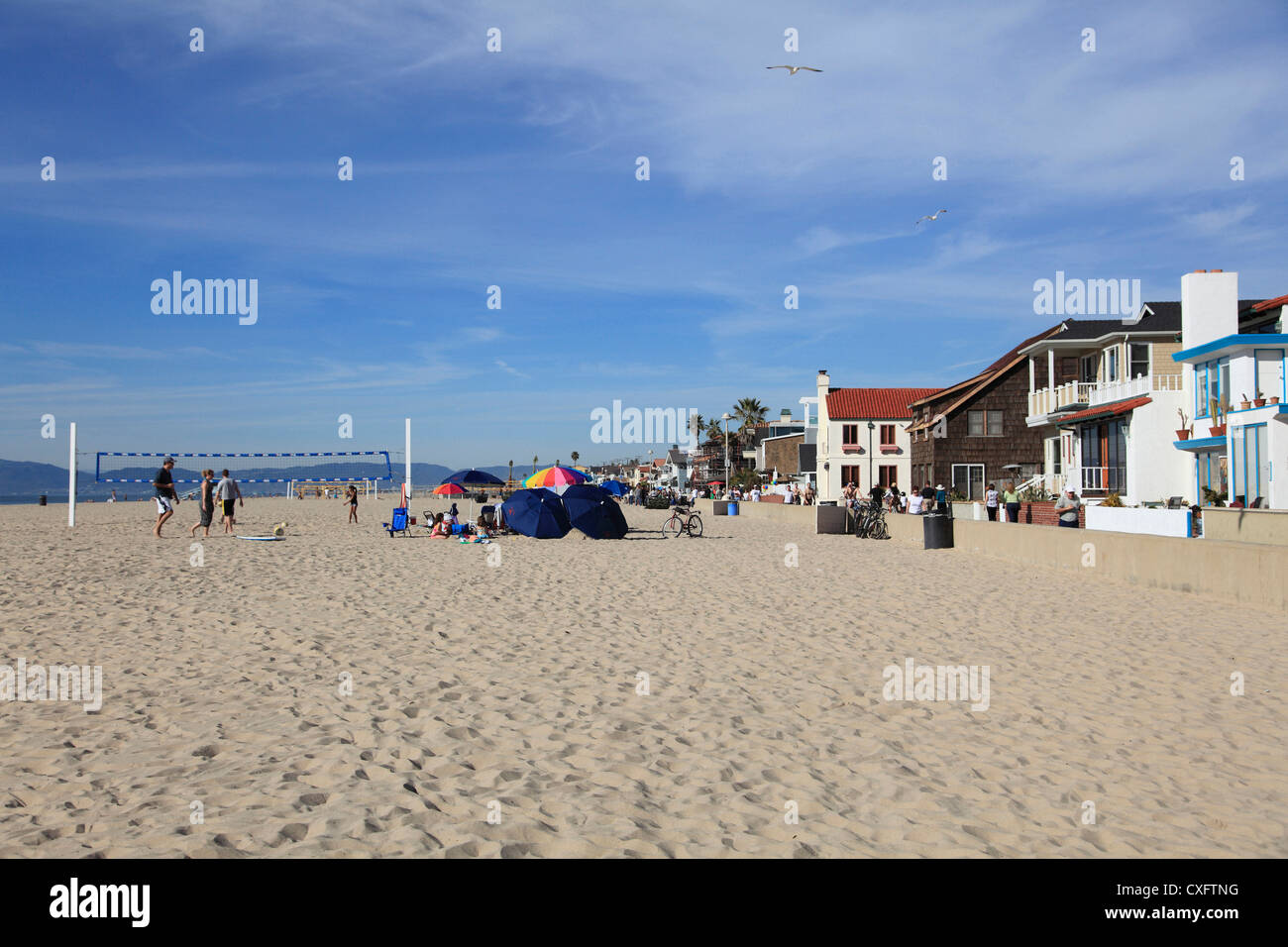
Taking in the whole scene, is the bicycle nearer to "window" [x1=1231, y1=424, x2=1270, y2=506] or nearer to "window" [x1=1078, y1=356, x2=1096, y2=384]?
"window" [x1=1231, y1=424, x2=1270, y2=506]

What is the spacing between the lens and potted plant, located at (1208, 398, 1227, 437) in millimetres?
20125

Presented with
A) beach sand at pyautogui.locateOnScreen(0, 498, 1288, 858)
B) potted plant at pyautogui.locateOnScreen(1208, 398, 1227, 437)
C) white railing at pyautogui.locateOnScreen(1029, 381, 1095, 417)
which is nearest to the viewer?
beach sand at pyautogui.locateOnScreen(0, 498, 1288, 858)

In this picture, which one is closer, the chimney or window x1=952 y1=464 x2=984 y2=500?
the chimney

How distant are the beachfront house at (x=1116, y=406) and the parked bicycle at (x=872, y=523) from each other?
6314mm

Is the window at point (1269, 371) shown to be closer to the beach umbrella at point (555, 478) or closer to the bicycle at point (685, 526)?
the bicycle at point (685, 526)

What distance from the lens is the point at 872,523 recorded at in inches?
1026

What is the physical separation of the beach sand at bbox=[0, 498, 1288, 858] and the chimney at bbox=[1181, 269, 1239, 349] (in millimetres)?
13568

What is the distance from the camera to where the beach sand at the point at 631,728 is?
409 cm

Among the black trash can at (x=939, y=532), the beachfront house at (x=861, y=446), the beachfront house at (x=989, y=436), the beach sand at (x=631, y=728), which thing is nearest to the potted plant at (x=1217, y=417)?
the black trash can at (x=939, y=532)

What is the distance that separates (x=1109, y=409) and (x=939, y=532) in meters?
7.53

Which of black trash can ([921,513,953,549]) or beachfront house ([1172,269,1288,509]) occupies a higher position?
beachfront house ([1172,269,1288,509])

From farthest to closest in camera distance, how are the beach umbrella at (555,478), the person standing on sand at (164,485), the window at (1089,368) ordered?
1. the window at (1089,368)
2. the beach umbrella at (555,478)
3. the person standing on sand at (164,485)

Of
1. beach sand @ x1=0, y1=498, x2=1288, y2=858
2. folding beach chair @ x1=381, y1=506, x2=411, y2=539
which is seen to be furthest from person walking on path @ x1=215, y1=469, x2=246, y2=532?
beach sand @ x1=0, y1=498, x2=1288, y2=858

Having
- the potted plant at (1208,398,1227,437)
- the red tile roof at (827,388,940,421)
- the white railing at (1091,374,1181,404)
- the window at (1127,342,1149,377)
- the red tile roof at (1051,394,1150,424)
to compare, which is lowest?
the potted plant at (1208,398,1227,437)
